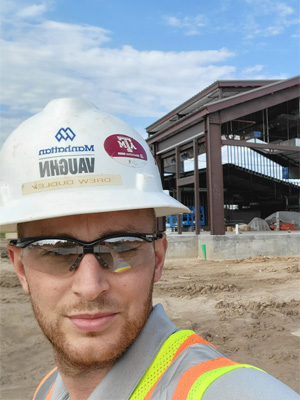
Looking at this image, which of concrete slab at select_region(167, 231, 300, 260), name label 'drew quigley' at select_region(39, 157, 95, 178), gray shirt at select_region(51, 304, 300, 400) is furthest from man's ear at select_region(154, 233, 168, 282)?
concrete slab at select_region(167, 231, 300, 260)

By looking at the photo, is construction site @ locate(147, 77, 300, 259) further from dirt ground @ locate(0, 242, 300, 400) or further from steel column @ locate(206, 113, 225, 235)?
dirt ground @ locate(0, 242, 300, 400)

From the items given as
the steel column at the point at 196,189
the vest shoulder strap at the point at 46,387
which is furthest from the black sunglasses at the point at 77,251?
the steel column at the point at 196,189

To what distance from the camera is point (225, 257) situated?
578 inches

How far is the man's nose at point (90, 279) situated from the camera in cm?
122

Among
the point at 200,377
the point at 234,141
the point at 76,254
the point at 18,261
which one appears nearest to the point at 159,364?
the point at 200,377

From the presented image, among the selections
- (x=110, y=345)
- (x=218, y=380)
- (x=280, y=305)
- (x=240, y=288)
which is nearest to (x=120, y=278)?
(x=110, y=345)

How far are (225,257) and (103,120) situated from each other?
13787mm

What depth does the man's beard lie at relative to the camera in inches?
46.3

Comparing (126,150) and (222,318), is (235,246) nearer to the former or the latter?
(222,318)

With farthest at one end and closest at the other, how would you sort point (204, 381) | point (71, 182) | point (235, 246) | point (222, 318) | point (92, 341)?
1. point (235, 246)
2. point (222, 318)
3. point (71, 182)
4. point (92, 341)
5. point (204, 381)

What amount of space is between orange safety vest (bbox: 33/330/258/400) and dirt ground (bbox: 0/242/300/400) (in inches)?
147

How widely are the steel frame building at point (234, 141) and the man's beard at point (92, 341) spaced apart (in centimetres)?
1405

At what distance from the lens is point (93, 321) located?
47.2 inches

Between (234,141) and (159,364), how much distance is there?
15627mm
